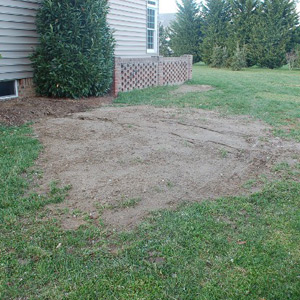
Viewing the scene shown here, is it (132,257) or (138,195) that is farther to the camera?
(138,195)

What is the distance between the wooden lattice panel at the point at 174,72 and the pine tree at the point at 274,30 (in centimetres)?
1101

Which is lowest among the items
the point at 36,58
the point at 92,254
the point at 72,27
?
the point at 92,254

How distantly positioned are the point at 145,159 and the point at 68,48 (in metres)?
4.75

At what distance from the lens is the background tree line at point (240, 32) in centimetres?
2185

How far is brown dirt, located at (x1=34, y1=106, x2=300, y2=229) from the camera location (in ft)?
11.8

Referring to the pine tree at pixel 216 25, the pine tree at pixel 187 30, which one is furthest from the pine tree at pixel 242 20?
the pine tree at pixel 187 30

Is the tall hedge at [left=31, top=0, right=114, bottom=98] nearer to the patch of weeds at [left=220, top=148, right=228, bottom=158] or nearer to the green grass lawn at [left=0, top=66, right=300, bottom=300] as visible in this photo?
the patch of weeds at [left=220, top=148, right=228, bottom=158]

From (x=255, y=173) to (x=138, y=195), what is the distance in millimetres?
1595

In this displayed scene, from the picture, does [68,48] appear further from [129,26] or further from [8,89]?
[129,26]

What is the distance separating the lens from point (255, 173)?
14.6 ft

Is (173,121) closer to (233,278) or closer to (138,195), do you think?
(138,195)

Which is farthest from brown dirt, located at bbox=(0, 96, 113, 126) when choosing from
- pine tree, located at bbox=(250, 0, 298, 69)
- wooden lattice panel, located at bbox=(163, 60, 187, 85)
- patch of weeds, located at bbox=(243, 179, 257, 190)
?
pine tree, located at bbox=(250, 0, 298, 69)

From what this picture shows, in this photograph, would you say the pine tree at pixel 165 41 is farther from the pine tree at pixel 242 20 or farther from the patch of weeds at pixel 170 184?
the patch of weeds at pixel 170 184

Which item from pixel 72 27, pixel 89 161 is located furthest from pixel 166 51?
pixel 89 161
